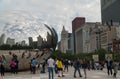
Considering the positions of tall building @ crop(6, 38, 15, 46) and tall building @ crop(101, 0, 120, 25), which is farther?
tall building @ crop(101, 0, 120, 25)

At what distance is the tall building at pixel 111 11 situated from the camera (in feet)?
430

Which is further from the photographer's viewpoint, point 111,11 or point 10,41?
point 111,11

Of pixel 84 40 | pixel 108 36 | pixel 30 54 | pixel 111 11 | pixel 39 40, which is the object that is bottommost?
pixel 30 54

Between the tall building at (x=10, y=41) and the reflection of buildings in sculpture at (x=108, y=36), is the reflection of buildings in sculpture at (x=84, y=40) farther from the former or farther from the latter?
the tall building at (x=10, y=41)

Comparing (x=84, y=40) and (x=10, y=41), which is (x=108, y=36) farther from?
(x=10, y=41)

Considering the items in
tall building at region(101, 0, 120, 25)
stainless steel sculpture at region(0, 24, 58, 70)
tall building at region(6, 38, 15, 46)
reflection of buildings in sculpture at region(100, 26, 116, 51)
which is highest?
tall building at region(101, 0, 120, 25)

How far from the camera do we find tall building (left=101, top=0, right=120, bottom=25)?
5164 inches

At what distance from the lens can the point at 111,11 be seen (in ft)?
450

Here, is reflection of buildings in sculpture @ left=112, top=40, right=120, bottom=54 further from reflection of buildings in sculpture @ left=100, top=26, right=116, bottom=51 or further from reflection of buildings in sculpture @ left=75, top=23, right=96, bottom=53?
reflection of buildings in sculpture @ left=75, top=23, right=96, bottom=53

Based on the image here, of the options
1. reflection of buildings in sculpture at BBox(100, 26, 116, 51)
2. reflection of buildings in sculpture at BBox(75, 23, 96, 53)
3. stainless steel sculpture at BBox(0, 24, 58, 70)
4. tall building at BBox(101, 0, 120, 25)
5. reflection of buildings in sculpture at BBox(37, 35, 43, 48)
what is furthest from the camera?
reflection of buildings in sculpture at BBox(75, 23, 96, 53)

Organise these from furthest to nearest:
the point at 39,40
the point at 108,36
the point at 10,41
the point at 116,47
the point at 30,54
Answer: the point at 108,36
the point at 116,47
the point at 39,40
the point at 10,41
the point at 30,54

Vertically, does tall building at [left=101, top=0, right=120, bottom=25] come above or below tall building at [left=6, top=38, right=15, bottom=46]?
above

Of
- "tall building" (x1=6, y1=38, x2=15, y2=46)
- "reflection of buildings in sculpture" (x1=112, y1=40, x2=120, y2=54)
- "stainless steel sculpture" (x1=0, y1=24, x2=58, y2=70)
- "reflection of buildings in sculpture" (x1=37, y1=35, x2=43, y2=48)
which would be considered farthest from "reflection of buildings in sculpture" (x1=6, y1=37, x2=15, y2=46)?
"reflection of buildings in sculpture" (x1=112, y1=40, x2=120, y2=54)

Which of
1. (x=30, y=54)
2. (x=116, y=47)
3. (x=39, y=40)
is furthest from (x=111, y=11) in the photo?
(x=30, y=54)
